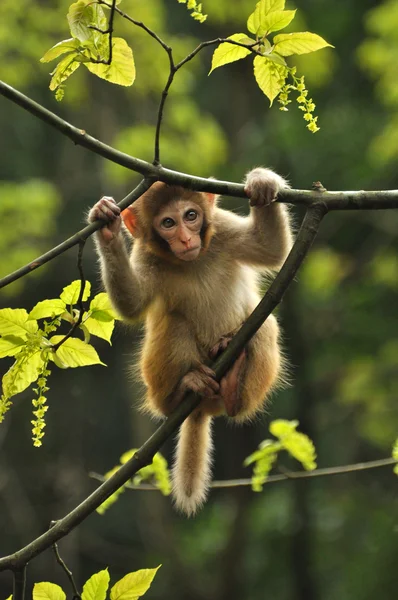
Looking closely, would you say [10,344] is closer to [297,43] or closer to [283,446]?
[297,43]

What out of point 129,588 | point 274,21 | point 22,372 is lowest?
point 129,588

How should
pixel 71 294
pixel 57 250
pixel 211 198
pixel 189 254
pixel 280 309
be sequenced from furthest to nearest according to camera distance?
pixel 280 309, pixel 211 198, pixel 189 254, pixel 71 294, pixel 57 250

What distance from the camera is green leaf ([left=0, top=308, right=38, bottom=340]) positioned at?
2.76m

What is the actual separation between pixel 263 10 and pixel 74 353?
1.28 m

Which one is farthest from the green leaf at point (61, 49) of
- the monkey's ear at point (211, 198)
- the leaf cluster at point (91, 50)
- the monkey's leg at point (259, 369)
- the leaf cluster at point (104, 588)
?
the monkey's leg at point (259, 369)

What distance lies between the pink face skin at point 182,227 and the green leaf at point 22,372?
1.39m

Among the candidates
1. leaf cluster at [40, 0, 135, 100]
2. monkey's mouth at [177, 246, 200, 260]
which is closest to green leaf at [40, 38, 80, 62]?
leaf cluster at [40, 0, 135, 100]

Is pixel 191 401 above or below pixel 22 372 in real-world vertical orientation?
above

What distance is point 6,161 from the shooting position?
13922mm

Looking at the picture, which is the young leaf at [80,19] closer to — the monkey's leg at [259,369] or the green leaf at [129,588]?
the green leaf at [129,588]

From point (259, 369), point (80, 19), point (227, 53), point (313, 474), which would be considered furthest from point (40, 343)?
point (259, 369)

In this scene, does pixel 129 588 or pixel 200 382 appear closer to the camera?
pixel 129 588

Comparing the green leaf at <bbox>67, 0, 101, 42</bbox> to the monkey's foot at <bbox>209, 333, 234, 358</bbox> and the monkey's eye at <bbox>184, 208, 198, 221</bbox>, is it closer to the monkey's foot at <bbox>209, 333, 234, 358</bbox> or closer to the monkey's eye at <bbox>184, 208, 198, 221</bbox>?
the monkey's eye at <bbox>184, 208, 198, 221</bbox>

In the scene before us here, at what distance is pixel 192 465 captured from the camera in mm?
4590
